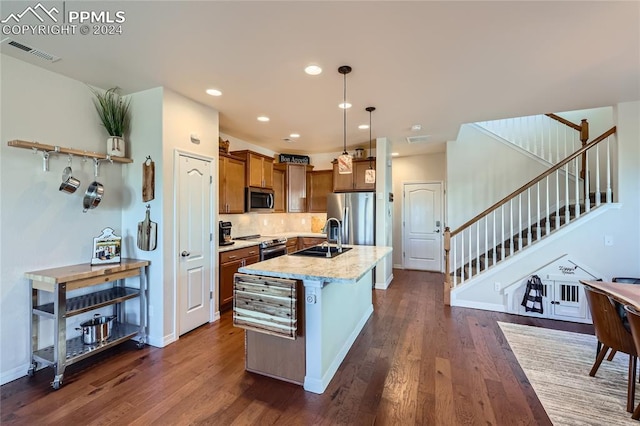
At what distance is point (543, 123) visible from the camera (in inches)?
196

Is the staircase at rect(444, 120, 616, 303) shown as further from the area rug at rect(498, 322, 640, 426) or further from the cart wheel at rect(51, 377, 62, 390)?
the cart wheel at rect(51, 377, 62, 390)

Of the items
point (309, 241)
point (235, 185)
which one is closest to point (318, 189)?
point (309, 241)

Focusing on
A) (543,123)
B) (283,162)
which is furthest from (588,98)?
(283,162)

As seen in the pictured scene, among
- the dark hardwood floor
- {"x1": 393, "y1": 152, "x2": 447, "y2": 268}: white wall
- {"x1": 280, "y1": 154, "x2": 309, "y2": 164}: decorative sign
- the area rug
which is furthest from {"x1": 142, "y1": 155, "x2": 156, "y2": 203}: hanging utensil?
{"x1": 393, "y1": 152, "x2": 447, "y2": 268}: white wall

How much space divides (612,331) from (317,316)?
2.27 metres

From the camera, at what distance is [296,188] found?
5938mm

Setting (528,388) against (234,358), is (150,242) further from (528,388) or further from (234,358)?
(528,388)

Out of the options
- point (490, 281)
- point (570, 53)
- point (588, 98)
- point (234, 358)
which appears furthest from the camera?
point (490, 281)

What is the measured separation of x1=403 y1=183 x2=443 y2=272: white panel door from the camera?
6.37m

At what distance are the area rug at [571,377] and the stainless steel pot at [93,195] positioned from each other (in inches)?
167

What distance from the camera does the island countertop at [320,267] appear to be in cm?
202

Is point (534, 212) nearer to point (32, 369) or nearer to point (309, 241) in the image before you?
point (309, 241)

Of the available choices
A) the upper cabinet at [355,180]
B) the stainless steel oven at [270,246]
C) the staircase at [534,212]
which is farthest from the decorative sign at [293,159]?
the staircase at [534,212]

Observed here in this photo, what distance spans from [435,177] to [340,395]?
5.44 metres
